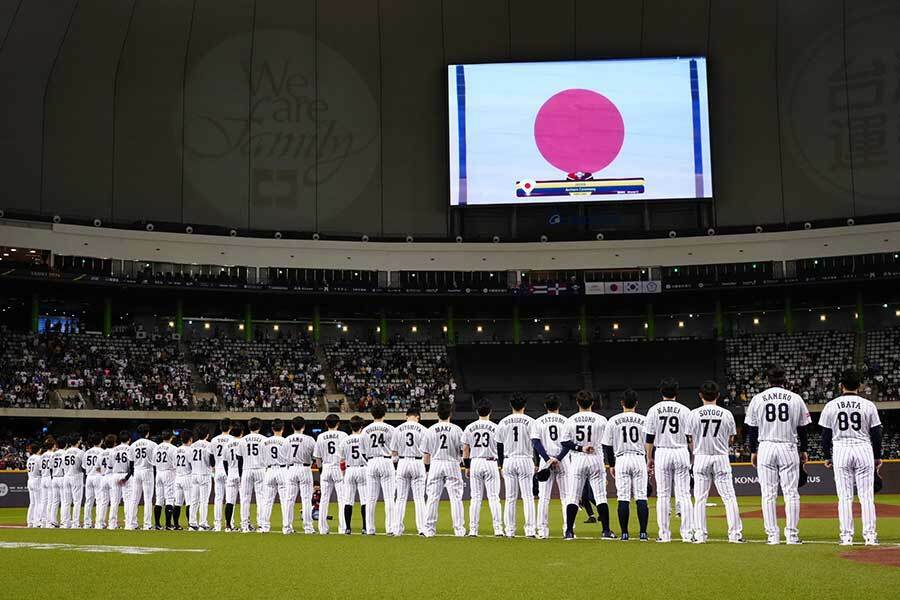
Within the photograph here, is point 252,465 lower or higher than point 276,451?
lower

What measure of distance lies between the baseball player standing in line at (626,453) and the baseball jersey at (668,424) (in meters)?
0.37

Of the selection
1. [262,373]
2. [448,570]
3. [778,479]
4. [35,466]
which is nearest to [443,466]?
[778,479]

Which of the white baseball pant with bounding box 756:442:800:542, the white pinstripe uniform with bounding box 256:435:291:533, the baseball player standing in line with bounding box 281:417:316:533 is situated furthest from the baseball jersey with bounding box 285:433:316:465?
the white baseball pant with bounding box 756:442:800:542

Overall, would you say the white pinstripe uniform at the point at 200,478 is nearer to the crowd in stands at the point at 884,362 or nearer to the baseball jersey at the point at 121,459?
the baseball jersey at the point at 121,459

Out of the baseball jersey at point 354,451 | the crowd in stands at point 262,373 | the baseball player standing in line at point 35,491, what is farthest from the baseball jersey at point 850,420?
the crowd in stands at point 262,373

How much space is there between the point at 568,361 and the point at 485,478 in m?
45.2

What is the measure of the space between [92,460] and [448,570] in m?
16.4

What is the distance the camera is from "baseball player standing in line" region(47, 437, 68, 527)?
87.5 feet

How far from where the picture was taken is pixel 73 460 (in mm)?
26172

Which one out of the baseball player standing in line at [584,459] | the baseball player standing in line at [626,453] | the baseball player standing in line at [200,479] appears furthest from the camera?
the baseball player standing in line at [200,479]

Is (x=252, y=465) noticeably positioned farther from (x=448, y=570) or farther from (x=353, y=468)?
(x=448, y=570)

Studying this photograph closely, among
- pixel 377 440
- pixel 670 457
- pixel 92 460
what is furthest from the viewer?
pixel 92 460

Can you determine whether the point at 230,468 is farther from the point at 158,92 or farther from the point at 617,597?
the point at 158,92

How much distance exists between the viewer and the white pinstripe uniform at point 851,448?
1499 centimetres
